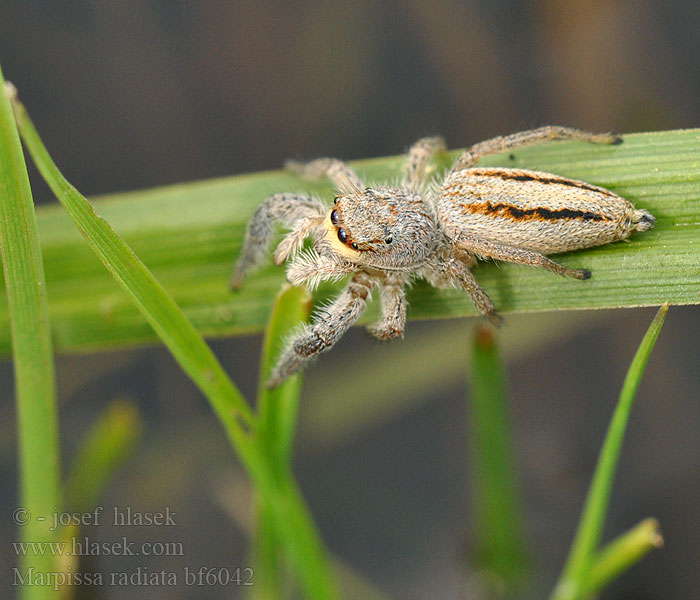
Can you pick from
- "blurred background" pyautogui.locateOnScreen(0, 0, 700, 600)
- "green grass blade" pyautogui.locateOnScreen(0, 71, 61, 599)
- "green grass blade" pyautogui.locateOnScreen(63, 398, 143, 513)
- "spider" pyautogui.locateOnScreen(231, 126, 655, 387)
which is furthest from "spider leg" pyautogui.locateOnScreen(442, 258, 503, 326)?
"green grass blade" pyautogui.locateOnScreen(63, 398, 143, 513)

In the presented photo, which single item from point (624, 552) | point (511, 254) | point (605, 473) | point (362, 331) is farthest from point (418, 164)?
point (624, 552)

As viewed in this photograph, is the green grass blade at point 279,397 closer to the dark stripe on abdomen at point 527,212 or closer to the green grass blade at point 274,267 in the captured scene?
the green grass blade at point 274,267

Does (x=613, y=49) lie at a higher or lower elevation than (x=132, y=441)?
higher

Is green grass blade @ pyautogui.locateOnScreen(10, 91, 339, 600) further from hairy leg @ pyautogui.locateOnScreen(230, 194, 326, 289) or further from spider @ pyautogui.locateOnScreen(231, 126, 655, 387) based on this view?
hairy leg @ pyautogui.locateOnScreen(230, 194, 326, 289)

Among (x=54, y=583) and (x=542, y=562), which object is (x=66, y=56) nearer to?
(x=54, y=583)

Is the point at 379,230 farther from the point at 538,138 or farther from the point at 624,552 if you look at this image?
the point at 624,552

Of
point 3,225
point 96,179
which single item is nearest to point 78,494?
point 3,225
